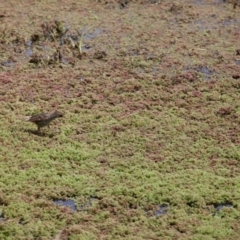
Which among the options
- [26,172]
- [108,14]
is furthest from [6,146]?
[108,14]

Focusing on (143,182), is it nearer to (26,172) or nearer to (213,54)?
(26,172)

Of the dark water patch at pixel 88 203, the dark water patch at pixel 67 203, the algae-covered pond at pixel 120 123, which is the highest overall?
the algae-covered pond at pixel 120 123

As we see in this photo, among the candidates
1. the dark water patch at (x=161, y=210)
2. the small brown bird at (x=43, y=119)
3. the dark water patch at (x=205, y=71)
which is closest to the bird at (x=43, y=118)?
the small brown bird at (x=43, y=119)

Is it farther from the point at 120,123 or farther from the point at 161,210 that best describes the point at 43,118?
the point at 161,210

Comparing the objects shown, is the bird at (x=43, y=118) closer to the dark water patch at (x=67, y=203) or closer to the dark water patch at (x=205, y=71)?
the dark water patch at (x=67, y=203)

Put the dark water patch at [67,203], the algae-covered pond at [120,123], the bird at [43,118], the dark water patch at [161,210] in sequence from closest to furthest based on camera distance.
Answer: the algae-covered pond at [120,123] < the dark water patch at [161,210] < the dark water patch at [67,203] < the bird at [43,118]

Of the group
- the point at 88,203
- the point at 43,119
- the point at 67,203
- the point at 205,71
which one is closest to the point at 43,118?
the point at 43,119

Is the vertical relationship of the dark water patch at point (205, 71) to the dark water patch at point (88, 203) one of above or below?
above

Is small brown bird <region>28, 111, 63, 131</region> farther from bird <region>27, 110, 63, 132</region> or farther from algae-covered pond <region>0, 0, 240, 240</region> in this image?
algae-covered pond <region>0, 0, 240, 240</region>


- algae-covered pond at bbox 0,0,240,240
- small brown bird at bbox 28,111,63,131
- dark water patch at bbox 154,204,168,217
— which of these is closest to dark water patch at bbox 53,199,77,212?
algae-covered pond at bbox 0,0,240,240
